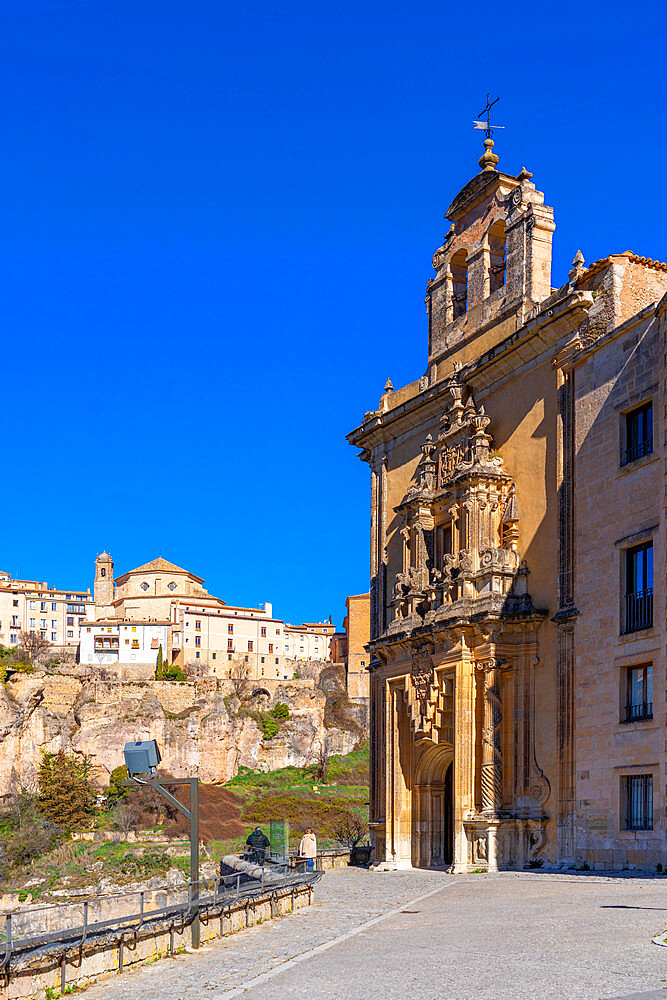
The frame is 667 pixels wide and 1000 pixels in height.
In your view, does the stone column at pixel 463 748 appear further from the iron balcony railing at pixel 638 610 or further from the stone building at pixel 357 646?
→ the stone building at pixel 357 646

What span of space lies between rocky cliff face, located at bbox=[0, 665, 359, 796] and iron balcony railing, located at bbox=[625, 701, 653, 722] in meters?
63.2

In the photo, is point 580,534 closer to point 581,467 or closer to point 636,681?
point 581,467

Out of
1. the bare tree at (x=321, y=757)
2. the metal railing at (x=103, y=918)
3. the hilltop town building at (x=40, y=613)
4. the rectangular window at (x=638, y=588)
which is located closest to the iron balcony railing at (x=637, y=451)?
the rectangular window at (x=638, y=588)

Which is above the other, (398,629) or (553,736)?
(398,629)

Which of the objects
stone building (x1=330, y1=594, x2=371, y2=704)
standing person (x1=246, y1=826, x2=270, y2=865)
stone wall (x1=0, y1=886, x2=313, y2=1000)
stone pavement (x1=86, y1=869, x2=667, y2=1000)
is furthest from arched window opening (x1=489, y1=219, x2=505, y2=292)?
stone building (x1=330, y1=594, x2=371, y2=704)

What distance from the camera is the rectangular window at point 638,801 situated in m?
20.8

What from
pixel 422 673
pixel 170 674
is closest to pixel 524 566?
pixel 422 673

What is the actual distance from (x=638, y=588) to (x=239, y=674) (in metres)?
98.5

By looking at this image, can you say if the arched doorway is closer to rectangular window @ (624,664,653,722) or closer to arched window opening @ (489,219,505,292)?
rectangular window @ (624,664,653,722)

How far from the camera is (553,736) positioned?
2369 centimetres

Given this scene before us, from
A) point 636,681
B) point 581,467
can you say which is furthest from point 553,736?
point 581,467

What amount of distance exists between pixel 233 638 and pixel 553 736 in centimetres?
10257

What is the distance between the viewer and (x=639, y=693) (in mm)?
21422

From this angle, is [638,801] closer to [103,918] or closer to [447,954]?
[447,954]
